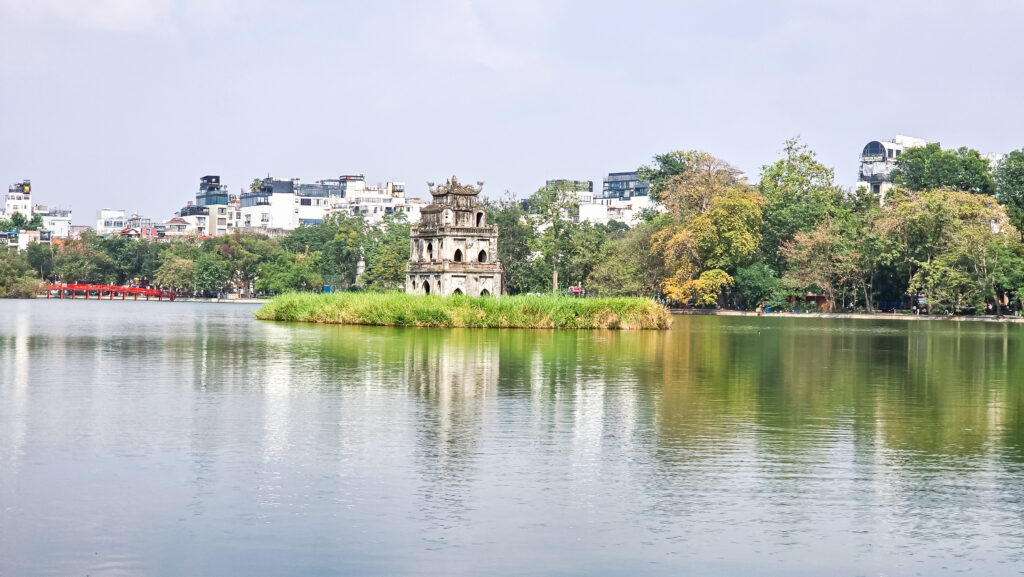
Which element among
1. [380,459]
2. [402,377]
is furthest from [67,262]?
[380,459]

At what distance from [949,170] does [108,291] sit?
108753mm

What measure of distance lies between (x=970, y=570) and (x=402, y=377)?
2037cm

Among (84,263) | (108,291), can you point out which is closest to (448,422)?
(84,263)

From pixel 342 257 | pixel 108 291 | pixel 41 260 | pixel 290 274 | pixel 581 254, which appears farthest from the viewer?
pixel 41 260

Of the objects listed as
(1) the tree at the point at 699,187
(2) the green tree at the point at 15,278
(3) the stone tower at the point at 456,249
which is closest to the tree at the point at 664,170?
(1) the tree at the point at 699,187

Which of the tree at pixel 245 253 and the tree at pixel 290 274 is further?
the tree at pixel 245 253

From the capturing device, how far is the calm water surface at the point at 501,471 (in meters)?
13.1

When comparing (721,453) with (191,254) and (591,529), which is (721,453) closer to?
(591,529)

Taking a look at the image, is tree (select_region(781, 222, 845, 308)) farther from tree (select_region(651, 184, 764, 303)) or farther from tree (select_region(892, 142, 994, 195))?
tree (select_region(892, 142, 994, 195))

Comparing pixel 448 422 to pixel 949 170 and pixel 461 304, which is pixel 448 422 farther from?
pixel 949 170

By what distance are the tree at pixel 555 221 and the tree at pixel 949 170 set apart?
33.0 metres

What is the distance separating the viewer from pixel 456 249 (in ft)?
268

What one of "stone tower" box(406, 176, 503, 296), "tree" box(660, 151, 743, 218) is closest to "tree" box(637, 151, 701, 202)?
"tree" box(660, 151, 743, 218)

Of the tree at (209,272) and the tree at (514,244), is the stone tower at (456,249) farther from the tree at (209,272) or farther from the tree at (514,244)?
the tree at (209,272)
